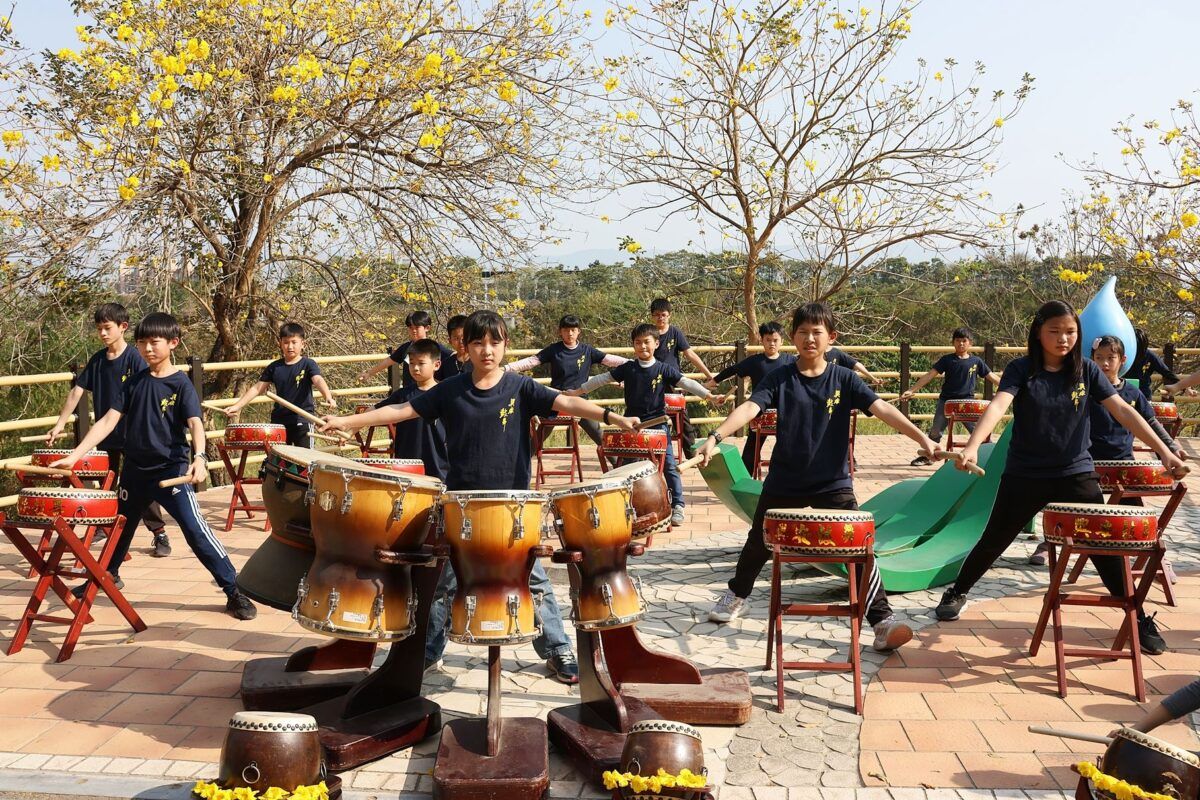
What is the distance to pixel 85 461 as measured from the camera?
6.89m

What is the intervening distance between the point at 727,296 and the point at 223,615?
11.3m

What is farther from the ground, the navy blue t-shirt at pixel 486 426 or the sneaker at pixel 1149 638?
the navy blue t-shirt at pixel 486 426

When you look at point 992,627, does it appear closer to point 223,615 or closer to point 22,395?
point 223,615

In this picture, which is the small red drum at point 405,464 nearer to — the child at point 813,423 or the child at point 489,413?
the child at point 489,413

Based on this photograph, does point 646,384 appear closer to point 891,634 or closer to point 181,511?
point 891,634

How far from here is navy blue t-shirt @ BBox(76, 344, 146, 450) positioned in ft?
22.8

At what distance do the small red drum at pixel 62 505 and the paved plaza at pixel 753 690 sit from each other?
2.33 feet

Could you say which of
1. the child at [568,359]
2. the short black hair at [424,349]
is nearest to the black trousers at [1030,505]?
the short black hair at [424,349]

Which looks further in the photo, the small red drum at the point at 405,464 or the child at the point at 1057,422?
the small red drum at the point at 405,464

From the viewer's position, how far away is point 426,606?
431cm

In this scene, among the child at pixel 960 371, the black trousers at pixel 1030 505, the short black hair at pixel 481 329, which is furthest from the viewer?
the child at pixel 960 371

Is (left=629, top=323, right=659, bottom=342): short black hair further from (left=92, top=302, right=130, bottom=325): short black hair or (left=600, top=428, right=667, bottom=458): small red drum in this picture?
(left=92, top=302, right=130, bottom=325): short black hair

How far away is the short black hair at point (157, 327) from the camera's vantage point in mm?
5824

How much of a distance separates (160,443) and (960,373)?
8734mm
